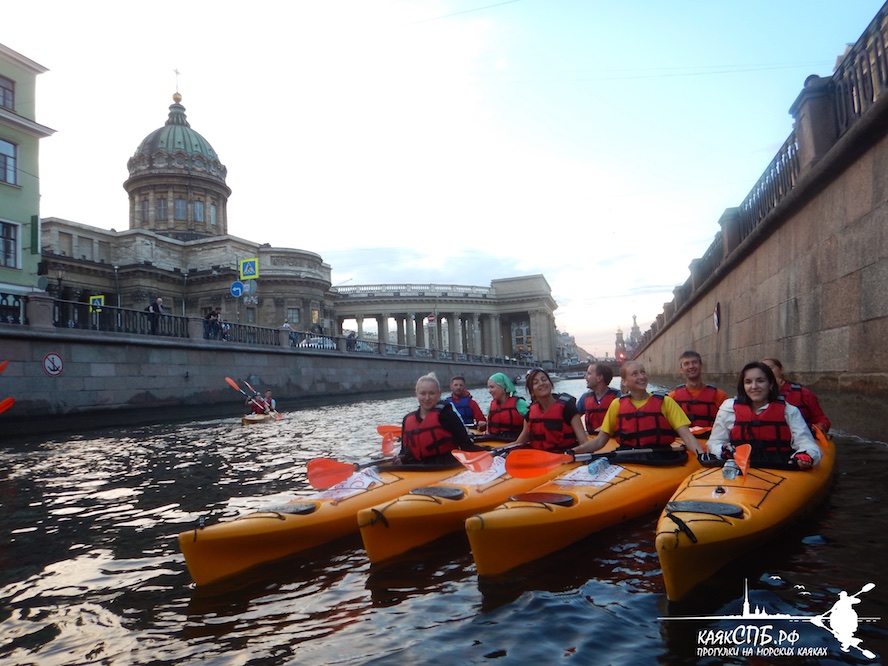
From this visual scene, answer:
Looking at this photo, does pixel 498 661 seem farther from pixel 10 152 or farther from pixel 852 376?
pixel 10 152

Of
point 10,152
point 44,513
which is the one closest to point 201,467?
point 44,513

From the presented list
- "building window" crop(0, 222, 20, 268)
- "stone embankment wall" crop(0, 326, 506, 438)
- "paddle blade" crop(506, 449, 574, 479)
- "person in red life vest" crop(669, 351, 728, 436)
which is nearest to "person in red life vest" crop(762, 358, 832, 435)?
"person in red life vest" crop(669, 351, 728, 436)

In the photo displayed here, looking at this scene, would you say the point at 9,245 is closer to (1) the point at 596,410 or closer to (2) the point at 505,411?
(2) the point at 505,411

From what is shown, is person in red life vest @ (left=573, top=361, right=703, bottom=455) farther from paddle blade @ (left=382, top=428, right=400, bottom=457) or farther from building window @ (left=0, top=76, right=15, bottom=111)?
building window @ (left=0, top=76, right=15, bottom=111)

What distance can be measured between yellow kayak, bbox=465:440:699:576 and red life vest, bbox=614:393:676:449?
0.19m

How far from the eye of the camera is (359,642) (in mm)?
3623

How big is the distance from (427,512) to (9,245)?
2426 cm

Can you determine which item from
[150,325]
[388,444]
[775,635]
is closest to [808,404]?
[775,635]

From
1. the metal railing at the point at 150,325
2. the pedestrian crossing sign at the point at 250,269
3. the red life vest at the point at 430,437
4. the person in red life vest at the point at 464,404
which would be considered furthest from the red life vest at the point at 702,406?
the pedestrian crossing sign at the point at 250,269

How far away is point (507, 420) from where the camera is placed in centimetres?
836

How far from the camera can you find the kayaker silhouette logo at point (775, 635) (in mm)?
3270

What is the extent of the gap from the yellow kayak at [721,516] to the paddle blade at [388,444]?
4.51 metres

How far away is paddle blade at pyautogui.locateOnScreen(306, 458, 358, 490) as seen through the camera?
6184mm

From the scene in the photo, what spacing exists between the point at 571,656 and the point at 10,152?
27.2 m
